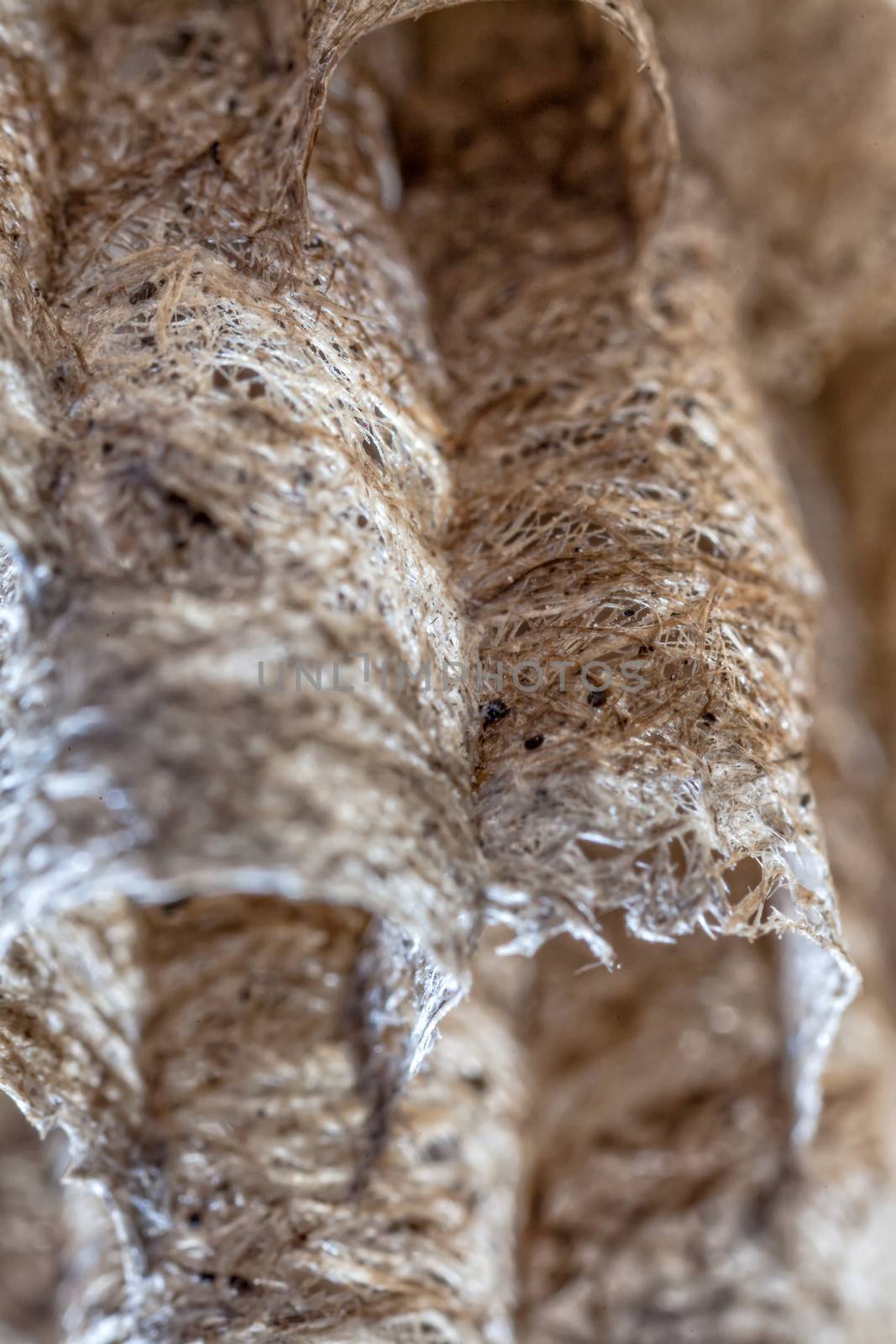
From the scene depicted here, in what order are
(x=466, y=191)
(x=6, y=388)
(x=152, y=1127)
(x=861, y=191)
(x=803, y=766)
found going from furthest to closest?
1. (x=861, y=191)
2. (x=466, y=191)
3. (x=152, y=1127)
4. (x=803, y=766)
5. (x=6, y=388)

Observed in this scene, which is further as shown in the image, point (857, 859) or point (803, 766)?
A: point (857, 859)

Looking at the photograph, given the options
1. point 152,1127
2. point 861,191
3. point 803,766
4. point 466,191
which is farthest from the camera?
point 861,191

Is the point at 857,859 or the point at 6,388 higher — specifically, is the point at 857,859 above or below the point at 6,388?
below

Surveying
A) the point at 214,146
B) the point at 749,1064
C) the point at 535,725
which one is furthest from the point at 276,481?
the point at 749,1064

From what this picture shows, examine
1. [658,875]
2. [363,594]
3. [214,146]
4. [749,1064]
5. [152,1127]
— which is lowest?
[749,1064]

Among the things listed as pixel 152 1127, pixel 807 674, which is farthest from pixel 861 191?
pixel 152 1127

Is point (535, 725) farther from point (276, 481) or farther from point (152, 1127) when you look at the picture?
point (152, 1127)

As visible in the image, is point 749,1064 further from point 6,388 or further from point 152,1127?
point 6,388

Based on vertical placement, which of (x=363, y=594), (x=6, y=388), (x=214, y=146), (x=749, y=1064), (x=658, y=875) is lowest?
(x=749, y=1064)

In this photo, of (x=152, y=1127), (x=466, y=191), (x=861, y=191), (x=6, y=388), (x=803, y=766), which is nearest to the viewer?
(x=6, y=388)
